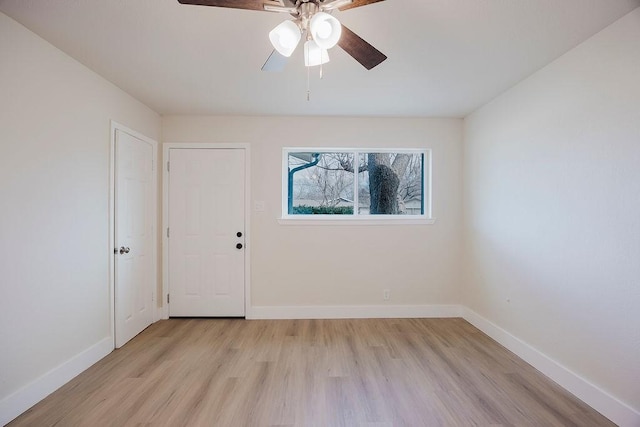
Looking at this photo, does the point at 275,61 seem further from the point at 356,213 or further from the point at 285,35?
the point at 356,213

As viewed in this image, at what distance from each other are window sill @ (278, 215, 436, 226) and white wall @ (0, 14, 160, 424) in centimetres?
179

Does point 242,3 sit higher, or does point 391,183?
point 242,3

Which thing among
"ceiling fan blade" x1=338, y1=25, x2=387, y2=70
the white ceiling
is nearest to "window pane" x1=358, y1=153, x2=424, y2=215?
the white ceiling

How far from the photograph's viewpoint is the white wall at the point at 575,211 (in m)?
1.62

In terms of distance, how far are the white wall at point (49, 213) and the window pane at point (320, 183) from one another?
1.88m

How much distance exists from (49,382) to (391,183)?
3.56 metres

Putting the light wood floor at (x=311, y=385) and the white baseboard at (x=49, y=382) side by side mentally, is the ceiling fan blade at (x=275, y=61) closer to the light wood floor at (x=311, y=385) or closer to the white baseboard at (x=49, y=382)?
the light wood floor at (x=311, y=385)

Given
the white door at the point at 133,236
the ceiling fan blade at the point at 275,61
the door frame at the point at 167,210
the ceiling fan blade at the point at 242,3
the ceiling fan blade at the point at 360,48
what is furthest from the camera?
the door frame at the point at 167,210

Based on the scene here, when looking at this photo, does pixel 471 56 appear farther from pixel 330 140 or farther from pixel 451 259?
pixel 451 259

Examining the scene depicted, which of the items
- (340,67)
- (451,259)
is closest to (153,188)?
(340,67)

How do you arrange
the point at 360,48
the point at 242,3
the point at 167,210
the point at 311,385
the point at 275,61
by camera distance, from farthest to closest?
the point at 167,210 < the point at 311,385 < the point at 275,61 < the point at 360,48 < the point at 242,3

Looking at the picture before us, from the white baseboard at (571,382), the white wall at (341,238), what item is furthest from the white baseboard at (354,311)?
the white baseboard at (571,382)

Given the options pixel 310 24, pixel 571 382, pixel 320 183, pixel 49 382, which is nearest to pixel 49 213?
pixel 49 382

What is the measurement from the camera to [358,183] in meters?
3.44
